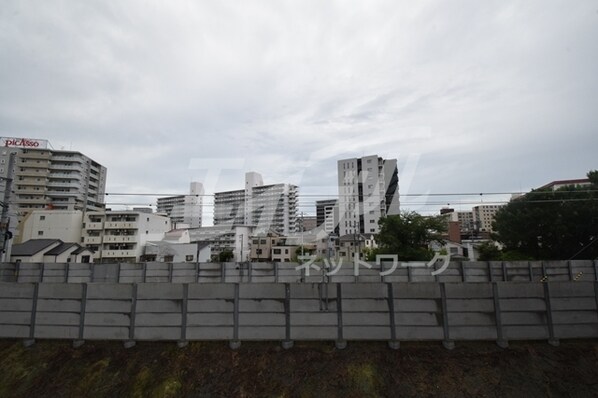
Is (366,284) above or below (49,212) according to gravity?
below

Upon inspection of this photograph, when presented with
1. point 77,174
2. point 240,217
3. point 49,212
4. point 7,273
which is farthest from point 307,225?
point 7,273

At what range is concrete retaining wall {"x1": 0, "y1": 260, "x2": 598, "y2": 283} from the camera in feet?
52.3

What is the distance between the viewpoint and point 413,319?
23.5 ft

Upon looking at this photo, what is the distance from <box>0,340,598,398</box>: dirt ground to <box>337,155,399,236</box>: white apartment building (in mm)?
53139

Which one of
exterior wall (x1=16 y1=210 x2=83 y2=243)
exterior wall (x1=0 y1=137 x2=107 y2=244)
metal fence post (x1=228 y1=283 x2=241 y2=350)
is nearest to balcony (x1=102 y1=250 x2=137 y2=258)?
exterior wall (x1=16 y1=210 x2=83 y2=243)

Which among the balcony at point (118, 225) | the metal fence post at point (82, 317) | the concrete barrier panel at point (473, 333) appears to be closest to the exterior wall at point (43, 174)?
the balcony at point (118, 225)

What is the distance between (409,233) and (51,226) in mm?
44756

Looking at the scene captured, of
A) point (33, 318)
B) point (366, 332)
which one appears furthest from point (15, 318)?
point (366, 332)

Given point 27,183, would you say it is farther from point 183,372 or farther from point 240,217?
point 183,372

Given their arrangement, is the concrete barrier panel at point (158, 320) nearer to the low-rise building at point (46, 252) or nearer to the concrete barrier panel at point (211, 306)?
the concrete barrier panel at point (211, 306)

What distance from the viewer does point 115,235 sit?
132 feet

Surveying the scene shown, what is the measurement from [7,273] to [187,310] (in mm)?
18349

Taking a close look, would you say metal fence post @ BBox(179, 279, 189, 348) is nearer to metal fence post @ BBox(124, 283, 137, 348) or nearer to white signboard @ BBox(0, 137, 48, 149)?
metal fence post @ BBox(124, 283, 137, 348)

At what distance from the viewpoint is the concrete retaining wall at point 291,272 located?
15930 millimetres
